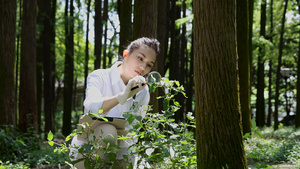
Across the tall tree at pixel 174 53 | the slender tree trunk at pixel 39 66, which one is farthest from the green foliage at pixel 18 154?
the tall tree at pixel 174 53

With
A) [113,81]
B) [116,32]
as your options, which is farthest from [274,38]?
[113,81]

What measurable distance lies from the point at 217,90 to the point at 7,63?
729 centimetres

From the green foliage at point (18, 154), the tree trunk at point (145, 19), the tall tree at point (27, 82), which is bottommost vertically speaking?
the green foliage at point (18, 154)

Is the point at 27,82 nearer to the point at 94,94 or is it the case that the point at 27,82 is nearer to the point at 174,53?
the point at 174,53

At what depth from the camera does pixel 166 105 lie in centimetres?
323

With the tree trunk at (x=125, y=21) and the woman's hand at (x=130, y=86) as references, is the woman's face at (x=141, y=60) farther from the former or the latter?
the tree trunk at (x=125, y=21)

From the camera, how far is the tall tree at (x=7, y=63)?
29.6 ft

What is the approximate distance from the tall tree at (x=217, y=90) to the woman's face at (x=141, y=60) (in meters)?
0.64

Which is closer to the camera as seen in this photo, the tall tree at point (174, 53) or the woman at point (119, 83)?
the woman at point (119, 83)

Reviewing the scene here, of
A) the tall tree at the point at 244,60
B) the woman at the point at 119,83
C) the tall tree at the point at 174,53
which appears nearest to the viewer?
the woman at the point at 119,83

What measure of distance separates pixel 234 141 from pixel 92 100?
1.27 m

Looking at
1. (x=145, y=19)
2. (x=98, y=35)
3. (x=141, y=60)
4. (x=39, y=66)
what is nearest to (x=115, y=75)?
(x=141, y=60)

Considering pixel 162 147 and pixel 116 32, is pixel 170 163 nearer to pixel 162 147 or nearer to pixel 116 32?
pixel 162 147

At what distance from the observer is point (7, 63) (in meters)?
9.21
